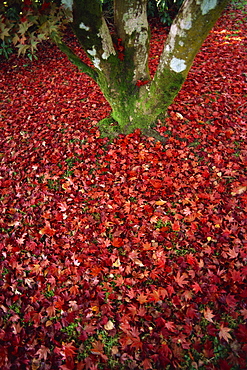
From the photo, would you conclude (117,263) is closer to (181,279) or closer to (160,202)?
(181,279)

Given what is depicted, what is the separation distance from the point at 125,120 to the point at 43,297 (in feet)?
9.06

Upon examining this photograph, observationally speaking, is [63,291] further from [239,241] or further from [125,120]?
[125,120]

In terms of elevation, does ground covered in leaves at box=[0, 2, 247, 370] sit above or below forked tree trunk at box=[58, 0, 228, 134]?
below

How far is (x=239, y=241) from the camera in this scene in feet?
8.26

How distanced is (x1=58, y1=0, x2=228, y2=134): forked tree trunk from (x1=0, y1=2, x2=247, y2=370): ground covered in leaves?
0.47 meters

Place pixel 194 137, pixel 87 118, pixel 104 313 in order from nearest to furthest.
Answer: pixel 104 313, pixel 194 137, pixel 87 118

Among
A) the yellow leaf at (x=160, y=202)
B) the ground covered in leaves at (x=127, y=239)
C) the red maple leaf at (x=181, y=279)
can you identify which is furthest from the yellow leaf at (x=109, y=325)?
the yellow leaf at (x=160, y=202)

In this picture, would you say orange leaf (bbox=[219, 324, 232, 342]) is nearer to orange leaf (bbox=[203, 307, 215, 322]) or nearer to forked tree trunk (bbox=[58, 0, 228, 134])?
orange leaf (bbox=[203, 307, 215, 322])

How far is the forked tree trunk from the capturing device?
2590 millimetres

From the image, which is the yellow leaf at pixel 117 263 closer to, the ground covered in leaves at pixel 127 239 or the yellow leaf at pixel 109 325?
the ground covered in leaves at pixel 127 239

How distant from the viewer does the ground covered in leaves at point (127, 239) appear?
206 cm

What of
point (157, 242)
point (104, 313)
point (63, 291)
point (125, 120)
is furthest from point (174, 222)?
point (125, 120)

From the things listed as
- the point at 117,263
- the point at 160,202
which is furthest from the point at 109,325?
the point at 160,202

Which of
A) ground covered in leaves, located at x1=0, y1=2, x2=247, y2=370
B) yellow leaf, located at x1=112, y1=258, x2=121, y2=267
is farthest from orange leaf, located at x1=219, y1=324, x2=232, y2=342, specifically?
yellow leaf, located at x1=112, y1=258, x2=121, y2=267
